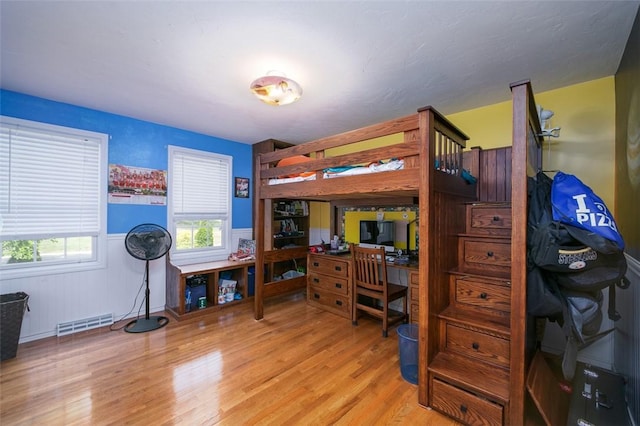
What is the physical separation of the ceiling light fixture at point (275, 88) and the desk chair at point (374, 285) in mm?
1630

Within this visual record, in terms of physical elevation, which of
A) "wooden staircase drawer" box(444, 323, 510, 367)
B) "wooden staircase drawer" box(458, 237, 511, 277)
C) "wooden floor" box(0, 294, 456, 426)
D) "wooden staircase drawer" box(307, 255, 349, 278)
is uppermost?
"wooden staircase drawer" box(458, 237, 511, 277)

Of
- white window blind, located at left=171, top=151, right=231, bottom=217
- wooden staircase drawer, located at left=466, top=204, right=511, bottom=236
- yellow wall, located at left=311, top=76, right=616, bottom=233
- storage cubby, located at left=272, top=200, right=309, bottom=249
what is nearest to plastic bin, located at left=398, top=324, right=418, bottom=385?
wooden staircase drawer, located at left=466, top=204, right=511, bottom=236

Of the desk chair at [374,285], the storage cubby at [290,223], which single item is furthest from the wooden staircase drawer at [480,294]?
the storage cubby at [290,223]

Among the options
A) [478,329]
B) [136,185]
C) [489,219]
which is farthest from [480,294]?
[136,185]

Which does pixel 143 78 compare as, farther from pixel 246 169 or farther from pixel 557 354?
pixel 557 354

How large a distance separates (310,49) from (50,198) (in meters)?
2.98

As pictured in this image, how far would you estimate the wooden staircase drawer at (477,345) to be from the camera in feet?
5.22

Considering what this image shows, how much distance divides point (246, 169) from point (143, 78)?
2120mm

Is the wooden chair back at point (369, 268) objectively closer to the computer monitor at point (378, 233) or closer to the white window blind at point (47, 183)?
the computer monitor at point (378, 233)

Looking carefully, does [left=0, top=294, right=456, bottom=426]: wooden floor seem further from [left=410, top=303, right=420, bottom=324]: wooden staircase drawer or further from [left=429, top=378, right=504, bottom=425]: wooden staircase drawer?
[left=410, top=303, right=420, bottom=324]: wooden staircase drawer

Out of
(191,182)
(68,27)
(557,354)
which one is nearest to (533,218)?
(557,354)

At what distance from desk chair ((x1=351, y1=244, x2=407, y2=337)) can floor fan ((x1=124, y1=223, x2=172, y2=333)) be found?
216cm

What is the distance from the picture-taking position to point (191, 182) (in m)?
3.69

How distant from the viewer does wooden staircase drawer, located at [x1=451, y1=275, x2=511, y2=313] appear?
1.66m
